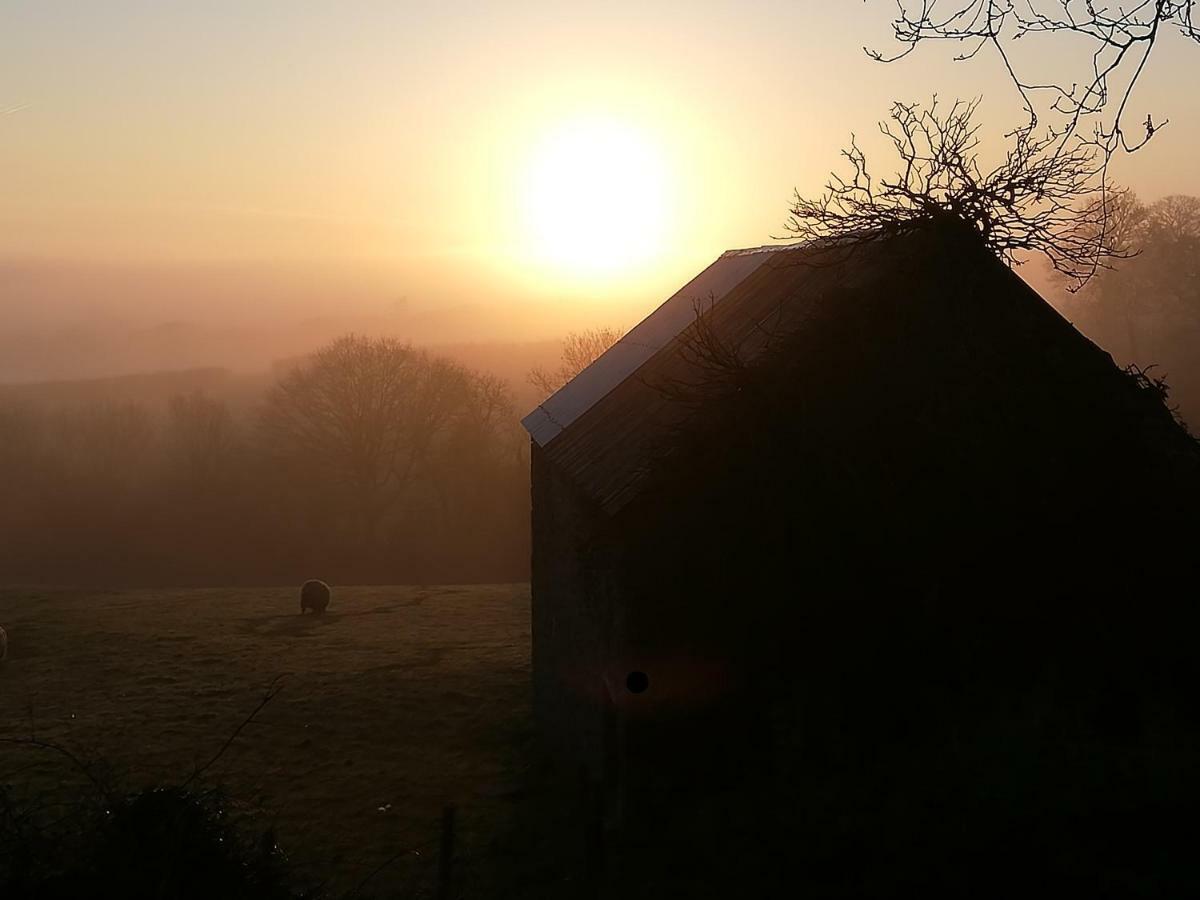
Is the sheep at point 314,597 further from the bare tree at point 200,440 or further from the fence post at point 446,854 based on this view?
the bare tree at point 200,440

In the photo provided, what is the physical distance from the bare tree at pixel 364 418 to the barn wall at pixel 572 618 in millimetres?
Answer: 39862

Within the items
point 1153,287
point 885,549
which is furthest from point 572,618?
point 1153,287

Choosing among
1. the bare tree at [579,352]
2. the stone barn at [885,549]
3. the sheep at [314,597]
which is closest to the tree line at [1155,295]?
the bare tree at [579,352]

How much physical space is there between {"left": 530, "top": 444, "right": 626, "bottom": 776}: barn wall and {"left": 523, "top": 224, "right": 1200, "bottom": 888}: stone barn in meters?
0.38

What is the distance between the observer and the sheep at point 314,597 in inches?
1283

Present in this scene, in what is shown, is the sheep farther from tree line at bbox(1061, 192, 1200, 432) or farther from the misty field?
tree line at bbox(1061, 192, 1200, 432)

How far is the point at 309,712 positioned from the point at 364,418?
1561 inches

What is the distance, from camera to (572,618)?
13.6m

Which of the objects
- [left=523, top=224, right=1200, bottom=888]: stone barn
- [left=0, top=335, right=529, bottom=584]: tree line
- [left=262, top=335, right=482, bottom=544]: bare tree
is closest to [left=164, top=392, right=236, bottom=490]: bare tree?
[left=0, top=335, right=529, bottom=584]: tree line

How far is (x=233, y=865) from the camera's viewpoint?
6051 mm

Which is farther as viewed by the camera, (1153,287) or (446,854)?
(1153,287)

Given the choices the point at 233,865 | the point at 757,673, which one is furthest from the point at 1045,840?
the point at 233,865

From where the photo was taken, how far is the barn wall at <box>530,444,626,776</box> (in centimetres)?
1127

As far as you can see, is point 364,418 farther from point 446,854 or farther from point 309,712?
point 446,854
